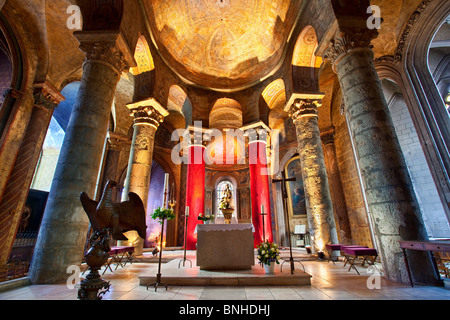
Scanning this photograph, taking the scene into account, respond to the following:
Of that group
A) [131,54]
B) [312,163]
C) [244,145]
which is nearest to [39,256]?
[131,54]

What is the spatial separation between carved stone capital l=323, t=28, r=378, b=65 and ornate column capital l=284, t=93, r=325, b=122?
281 cm

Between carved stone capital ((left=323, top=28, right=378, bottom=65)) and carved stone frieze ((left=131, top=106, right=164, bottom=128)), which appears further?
carved stone frieze ((left=131, top=106, right=164, bottom=128))

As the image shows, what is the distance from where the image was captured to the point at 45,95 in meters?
7.88

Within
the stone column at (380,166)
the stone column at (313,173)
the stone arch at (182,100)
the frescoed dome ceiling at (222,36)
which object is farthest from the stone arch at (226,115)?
the stone column at (380,166)

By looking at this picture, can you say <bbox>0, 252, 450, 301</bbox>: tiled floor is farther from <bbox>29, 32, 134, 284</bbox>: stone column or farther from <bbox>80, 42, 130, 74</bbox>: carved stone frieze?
<bbox>80, 42, 130, 74</bbox>: carved stone frieze

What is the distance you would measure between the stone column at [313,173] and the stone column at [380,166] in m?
2.75

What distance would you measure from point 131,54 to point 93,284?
255 inches

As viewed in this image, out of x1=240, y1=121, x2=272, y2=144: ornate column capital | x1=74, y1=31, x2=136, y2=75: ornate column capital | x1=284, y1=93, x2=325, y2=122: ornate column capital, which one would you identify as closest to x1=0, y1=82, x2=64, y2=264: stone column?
x1=74, y1=31, x2=136, y2=75: ornate column capital

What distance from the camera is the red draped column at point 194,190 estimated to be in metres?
9.67

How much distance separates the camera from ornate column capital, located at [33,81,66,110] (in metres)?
7.75

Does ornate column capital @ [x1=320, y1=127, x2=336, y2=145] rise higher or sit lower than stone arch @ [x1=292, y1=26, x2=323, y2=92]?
lower
